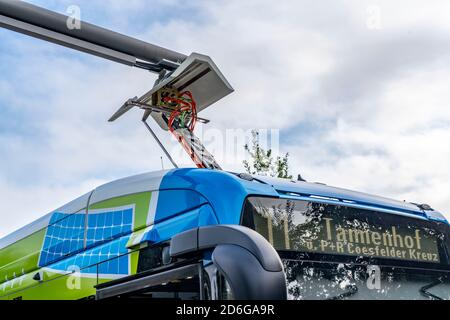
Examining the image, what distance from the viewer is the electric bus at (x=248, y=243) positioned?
11.5 feet

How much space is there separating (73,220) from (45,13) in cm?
502

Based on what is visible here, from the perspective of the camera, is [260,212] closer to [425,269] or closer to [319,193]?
[319,193]

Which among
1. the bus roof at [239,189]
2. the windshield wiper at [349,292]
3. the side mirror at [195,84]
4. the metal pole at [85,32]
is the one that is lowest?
the windshield wiper at [349,292]

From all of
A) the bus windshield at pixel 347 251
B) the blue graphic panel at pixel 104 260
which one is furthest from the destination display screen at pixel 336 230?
the blue graphic panel at pixel 104 260

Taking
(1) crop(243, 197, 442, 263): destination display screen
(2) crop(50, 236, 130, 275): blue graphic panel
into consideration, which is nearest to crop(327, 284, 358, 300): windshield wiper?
(1) crop(243, 197, 442, 263): destination display screen

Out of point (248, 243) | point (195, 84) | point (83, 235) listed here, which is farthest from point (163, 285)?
point (195, 84)

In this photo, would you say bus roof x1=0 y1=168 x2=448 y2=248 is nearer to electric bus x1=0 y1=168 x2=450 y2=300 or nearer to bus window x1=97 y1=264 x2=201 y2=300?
electric bus x1=0 y1=168 x2=450 y2=300

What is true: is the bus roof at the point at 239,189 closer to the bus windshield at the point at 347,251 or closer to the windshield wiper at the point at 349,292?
the bus windshield at the point at 347,251

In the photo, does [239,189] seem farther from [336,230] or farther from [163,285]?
[163,285]

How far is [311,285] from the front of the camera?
4199 mm

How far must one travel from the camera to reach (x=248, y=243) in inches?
128

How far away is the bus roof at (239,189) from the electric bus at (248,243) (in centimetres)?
1
